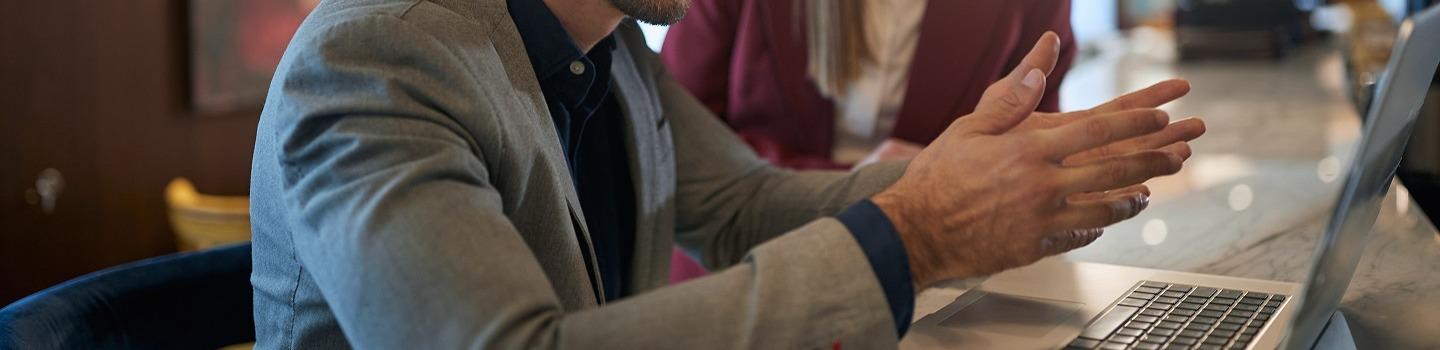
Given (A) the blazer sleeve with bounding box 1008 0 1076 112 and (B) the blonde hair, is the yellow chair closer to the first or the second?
(B) the blonde hair

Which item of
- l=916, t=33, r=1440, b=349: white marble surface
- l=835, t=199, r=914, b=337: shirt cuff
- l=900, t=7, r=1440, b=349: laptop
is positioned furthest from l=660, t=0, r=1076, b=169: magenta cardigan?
l=835, t=199, r=914, b=337: shirt cuff

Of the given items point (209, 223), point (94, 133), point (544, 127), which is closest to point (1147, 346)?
point (544, 127)

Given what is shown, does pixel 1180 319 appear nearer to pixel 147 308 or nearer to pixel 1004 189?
pixel 1004 189

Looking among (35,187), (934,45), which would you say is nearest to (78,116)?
(35,187)

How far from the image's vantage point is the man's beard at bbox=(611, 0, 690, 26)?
1.09 metres

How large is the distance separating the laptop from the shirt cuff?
135 mm

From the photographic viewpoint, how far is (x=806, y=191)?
130cm

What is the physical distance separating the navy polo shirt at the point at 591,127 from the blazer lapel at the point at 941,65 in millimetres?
472

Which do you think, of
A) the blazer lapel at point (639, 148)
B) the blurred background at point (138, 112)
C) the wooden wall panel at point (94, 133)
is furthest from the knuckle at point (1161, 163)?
the wooden wall panel at point (94, 133)

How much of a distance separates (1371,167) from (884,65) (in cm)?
97

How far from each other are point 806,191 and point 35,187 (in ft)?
6.59

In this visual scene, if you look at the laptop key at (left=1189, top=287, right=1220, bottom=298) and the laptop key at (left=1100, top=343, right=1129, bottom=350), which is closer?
the laptop key at (left=1100, top=343, right=1129, bottom=350)

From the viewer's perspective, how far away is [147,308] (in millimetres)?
1019

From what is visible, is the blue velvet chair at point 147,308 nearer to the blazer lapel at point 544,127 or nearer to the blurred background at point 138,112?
the blazer lapel at point 544,127
